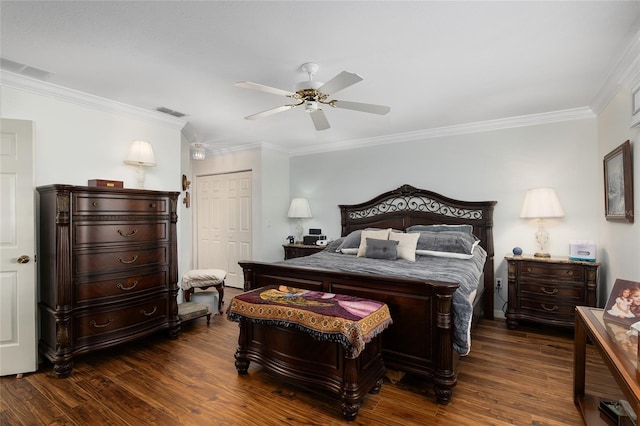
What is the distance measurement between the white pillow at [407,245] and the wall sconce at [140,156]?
9.32ft

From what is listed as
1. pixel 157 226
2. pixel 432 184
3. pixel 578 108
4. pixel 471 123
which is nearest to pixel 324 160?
pixel 432 184

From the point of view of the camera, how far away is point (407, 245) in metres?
3.59

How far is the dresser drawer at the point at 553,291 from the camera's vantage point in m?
3.35

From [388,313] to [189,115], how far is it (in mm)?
3139

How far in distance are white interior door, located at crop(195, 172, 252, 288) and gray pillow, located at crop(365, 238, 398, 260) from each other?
2.54m

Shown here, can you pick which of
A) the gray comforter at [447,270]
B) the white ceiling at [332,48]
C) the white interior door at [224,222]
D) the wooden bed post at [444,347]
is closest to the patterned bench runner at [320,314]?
the wooden bed post at [444,347]

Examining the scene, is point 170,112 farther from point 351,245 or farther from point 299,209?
point 351,245

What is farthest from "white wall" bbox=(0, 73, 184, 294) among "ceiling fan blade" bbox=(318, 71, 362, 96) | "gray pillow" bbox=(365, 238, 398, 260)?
"gray pillow" bbox=(365, 238, 398, 260)

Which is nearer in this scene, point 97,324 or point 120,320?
point 97,324

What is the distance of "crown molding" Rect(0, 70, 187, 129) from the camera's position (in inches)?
106

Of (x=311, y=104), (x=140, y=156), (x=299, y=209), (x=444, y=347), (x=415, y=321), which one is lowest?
(x=444, y=347)

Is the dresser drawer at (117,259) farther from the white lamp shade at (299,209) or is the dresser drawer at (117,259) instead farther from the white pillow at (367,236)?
the white lamp shade at (299,209)

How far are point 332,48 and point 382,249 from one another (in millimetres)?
2112

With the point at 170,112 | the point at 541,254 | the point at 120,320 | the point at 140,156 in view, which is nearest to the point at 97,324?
the point at 120,320
